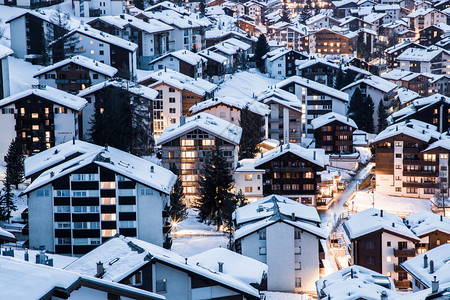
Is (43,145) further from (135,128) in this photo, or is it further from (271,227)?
(271,227)

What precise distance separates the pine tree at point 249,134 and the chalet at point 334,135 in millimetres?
6171

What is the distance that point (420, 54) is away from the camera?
109 meters

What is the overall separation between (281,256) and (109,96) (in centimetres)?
2082

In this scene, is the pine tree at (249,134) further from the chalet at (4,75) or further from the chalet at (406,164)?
the chalet at (4,75)

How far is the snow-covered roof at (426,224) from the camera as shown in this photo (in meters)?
41.3

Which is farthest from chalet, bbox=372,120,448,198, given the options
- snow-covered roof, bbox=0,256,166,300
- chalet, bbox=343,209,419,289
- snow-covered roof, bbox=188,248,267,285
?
snow-covered roof, bbox=0,256,166,300

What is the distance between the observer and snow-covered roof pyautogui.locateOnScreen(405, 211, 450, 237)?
136ft

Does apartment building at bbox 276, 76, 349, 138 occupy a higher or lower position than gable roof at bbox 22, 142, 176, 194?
lower

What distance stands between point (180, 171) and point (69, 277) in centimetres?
3471

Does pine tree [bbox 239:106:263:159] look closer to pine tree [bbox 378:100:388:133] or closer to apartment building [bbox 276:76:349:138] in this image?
apartment building [bbox 276:76:349:138]

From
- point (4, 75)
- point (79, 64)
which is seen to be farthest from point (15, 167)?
point (79, 64)

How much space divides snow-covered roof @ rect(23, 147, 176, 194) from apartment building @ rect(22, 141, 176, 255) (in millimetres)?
72

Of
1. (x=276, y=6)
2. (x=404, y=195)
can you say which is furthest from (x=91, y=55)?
(x=276, y=6)

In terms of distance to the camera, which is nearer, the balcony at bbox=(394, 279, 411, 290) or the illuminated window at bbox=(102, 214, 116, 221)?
the illuminated window at bbox=(102, 214, 116, 221)
